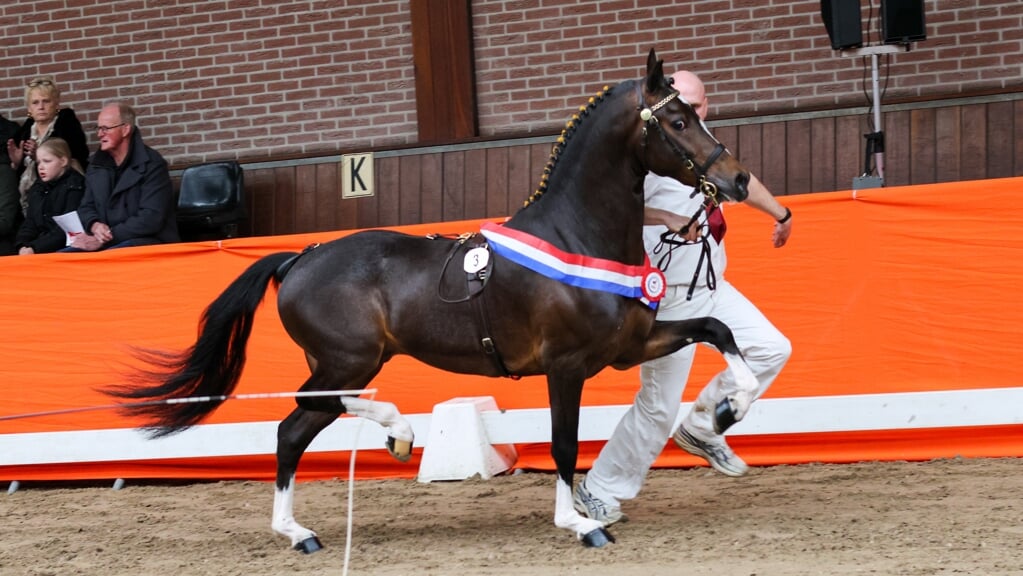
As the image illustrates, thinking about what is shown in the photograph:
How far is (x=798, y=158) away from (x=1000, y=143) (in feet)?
4.20

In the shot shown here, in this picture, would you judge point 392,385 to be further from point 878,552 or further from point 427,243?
point 878,552

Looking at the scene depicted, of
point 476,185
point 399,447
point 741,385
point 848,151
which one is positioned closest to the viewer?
point 741,385

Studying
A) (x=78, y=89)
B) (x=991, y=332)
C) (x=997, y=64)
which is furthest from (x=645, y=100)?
(x=78, y=89)

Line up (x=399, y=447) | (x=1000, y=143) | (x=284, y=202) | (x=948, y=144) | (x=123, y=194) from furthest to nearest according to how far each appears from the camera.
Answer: (x=284, y=202), (x=123, y=194), (x=948, y=144), (x=1000, y=143), (x=399, y=447)

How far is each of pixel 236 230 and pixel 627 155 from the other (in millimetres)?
5568

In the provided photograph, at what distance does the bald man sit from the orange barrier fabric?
1.22 m

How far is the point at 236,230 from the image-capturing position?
32.8 feet

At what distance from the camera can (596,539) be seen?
5098mm

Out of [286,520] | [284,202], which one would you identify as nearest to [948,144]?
[284,202]

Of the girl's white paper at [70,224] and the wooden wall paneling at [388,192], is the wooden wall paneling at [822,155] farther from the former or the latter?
the girl's white paper at [70,224]

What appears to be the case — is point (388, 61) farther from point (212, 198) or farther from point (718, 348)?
point (718, 348)

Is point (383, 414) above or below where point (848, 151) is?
below

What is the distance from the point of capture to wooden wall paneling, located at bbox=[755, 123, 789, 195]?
8.77 meters

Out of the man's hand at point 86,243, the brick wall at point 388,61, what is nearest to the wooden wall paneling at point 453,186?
the brick wall at point 388,61
